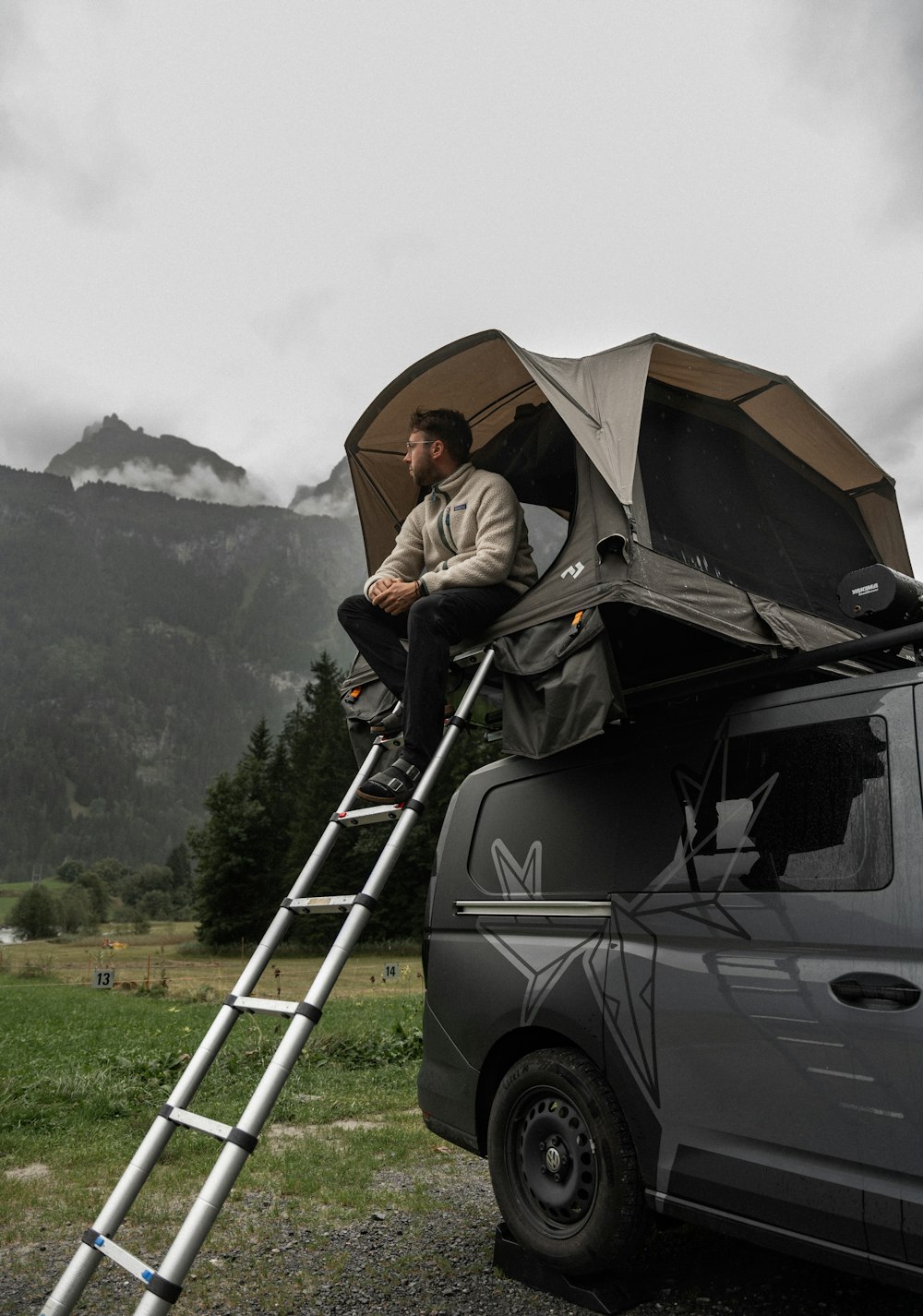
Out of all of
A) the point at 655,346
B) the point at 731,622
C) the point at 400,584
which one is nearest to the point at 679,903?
the point at 731,622

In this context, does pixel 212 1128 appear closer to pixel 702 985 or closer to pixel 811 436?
pixel 702 985

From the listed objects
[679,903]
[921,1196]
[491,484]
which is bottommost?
[921,1196]

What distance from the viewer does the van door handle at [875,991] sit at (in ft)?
8.64

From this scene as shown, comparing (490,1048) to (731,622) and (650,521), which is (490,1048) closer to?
(731,622)

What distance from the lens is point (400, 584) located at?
4.36 metres

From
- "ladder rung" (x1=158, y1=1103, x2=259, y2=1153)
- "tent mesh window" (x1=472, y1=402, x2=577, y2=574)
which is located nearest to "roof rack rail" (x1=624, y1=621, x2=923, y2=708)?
"tent mesh window" (x1=472, y1=402, x2=577, y2=574)

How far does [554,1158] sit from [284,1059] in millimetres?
1379

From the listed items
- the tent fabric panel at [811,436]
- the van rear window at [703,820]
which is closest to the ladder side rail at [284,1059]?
the van rear window at [703,820]

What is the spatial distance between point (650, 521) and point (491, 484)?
76 centimetres

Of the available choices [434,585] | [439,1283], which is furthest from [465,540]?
[439,1283]

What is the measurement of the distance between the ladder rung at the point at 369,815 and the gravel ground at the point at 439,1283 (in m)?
1.79

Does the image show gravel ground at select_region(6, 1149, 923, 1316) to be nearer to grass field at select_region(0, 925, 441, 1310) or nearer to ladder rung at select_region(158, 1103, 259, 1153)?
grass field at select_region(0, 925, 441, 1310)

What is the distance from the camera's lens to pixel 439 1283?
3.88 meters

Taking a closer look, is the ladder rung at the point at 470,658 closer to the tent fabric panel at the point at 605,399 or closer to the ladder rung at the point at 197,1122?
the tent fabric panel at the point at 605,399
